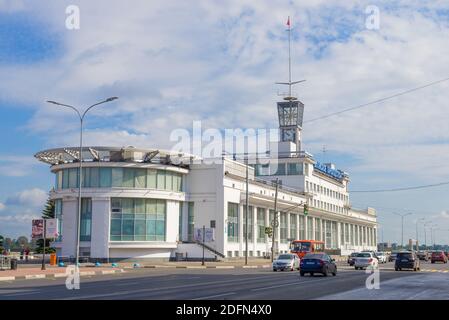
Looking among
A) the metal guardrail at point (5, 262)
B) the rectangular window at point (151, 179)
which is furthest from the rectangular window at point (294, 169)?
the metal guardrail at point (5, 262)

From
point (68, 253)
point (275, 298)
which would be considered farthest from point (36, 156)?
point (275, 298)

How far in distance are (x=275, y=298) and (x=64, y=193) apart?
153ft

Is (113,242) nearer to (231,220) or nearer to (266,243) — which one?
(231,220)

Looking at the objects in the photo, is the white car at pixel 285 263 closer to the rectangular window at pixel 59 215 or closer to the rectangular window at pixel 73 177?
the rectangular window at pixel 73 177

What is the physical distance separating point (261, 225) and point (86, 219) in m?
25.4

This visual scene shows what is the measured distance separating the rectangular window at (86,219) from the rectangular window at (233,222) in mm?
16828

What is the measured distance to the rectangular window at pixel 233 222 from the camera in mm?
70019

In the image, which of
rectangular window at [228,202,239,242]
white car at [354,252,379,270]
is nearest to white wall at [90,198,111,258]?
rectangular window at [228,202,239,242]

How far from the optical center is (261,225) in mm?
78312

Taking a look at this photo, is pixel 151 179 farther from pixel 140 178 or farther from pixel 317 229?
pixel 317 229

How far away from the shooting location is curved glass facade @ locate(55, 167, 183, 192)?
202ft

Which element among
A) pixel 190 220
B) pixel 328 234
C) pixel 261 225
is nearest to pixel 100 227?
pixel 190 220

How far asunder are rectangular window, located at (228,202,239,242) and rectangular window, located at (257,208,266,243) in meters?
6.06
